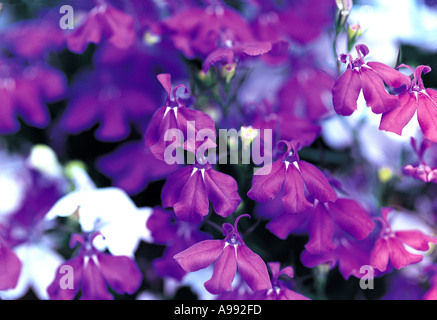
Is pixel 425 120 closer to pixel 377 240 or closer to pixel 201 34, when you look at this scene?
pixel 377 240

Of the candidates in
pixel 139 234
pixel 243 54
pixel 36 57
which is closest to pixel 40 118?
pixel 36 57

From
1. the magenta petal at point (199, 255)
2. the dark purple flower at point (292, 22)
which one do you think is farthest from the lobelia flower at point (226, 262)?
the dark purple flower at point (292, 22)

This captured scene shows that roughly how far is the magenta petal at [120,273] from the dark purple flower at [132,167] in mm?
150

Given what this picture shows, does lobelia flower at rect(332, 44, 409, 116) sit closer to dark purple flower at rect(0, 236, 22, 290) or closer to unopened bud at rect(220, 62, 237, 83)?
unopened bud at rect(220, 62, 237, 83)

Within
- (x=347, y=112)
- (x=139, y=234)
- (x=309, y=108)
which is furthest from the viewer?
(x=309, y=108)

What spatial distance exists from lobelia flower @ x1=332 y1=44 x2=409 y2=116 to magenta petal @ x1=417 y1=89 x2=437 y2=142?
0.09 feet

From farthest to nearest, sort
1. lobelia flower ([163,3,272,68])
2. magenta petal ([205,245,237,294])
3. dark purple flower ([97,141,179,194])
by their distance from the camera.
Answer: dark purple flower ([97,141,179,194]), lobelia flower ([163,3,272,68]), magenta petal ([205,245,237,294])

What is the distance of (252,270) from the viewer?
20.3 inches

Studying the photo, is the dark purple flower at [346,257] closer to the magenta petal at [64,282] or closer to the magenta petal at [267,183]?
the magenta petal at [267,183]

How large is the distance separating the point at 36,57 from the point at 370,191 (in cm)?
57

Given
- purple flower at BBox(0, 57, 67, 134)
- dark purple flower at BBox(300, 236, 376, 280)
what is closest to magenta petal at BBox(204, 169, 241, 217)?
dark purple flower at BBox(300, 236, 376, 280)

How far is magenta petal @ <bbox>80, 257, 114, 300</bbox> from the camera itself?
1.87 ft

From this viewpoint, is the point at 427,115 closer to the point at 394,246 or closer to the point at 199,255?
the point at 394,246

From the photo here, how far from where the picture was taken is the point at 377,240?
0.58 m
